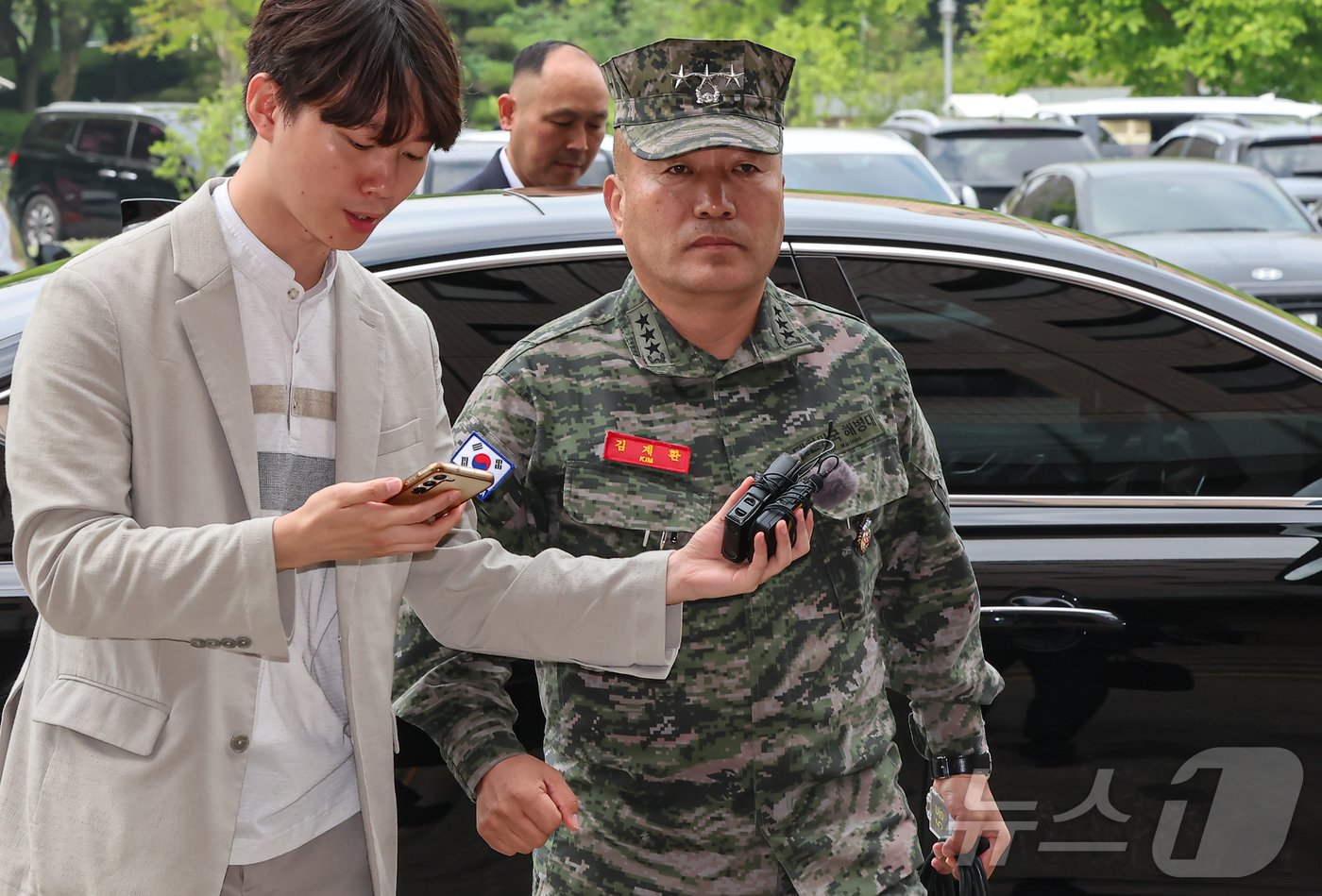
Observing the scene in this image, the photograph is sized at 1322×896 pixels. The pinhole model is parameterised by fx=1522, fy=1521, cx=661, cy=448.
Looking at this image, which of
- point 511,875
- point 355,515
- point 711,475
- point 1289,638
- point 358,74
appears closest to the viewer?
point 355,515

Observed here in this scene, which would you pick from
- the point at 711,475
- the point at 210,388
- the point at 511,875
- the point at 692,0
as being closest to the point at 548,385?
the point at 711,475

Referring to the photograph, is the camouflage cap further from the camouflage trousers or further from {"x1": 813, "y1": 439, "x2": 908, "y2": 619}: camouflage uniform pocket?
the camouflage trousers

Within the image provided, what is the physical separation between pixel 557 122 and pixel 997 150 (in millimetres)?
12153

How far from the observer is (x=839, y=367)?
204cm

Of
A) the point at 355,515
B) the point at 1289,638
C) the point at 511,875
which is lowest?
the point at 511,875

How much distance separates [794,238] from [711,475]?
87 centimetres

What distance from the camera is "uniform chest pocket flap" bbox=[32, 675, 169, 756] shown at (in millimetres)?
1521

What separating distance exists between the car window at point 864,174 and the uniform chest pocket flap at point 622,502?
8697 mm

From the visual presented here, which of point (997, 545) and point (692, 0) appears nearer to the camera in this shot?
point (997, 545)

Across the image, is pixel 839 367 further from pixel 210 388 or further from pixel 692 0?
pixel 692 0

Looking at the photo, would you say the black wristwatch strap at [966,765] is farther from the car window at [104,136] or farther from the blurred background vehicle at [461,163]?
the car window at [104,136]

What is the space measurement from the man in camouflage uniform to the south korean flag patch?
1 centimetres

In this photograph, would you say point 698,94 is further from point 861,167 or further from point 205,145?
point 205,145

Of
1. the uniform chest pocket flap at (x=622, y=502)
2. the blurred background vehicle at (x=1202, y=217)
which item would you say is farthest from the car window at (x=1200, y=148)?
the uniform chest pocket flap at (x=622, y=502)
